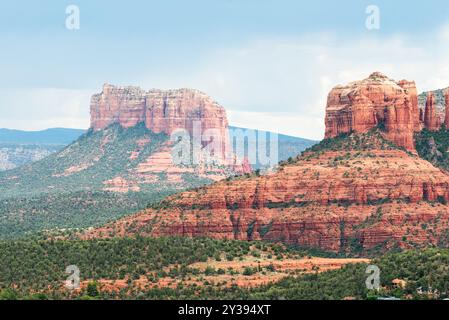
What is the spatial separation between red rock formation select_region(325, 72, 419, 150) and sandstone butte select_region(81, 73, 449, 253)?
0.14 meters

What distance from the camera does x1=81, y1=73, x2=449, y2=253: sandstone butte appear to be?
16238 centimetres

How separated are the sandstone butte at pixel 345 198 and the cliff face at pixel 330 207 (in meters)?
0.13

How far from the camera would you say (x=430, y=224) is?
531 feet

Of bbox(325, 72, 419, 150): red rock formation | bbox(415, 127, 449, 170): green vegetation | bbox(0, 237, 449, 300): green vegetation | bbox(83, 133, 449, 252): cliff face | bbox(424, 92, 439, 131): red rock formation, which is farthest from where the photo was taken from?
bbox(424, 92, 439, 131): red rock formation

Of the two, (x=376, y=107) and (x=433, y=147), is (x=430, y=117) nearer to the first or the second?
(x=433, y=147)

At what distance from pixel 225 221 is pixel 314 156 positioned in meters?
18.3

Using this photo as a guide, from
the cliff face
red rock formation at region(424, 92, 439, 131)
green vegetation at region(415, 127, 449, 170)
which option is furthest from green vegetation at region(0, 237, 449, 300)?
red rock formation at region(424, 92, 439, 131)

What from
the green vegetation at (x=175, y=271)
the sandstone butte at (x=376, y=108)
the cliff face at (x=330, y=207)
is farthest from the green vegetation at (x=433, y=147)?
the green vegetation at (x=175, y=271)

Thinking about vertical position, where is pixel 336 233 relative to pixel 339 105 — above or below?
below

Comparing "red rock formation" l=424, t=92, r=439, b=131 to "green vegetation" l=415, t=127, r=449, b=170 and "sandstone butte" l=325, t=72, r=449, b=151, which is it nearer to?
"green vegetation" l=415, t=127, r=449, b=170
